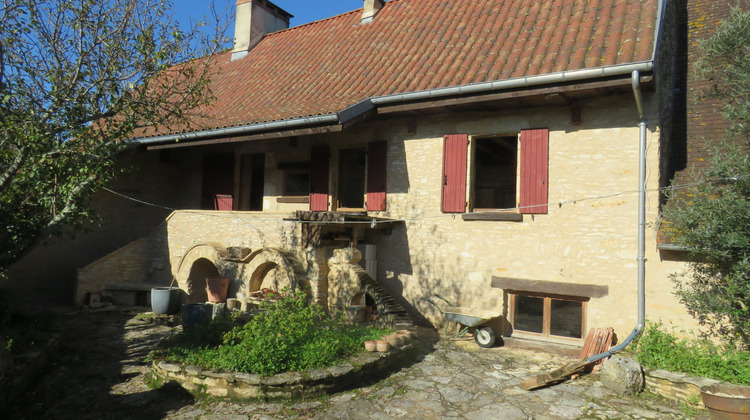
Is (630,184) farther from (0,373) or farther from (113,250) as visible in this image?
(113,250)

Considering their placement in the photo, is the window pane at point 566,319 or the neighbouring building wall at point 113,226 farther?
the neighbouring building wall at point 113,226

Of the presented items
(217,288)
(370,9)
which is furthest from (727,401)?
(370,9)

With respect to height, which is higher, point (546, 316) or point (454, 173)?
point (454, 173)

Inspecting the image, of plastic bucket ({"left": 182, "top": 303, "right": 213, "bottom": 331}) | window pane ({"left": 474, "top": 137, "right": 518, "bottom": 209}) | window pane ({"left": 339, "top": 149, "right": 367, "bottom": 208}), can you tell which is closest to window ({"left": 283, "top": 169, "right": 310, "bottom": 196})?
window pane ({"left": 339, "top": 149, "right": 367, "bottom": 208})

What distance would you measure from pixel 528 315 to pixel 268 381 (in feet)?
16.2

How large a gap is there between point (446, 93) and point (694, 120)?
406 cm

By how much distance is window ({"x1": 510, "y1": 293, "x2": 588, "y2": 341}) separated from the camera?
7293 mm

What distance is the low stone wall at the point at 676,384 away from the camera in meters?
5.00

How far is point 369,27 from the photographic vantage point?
11.3 m

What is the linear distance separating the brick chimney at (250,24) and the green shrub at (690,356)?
1218cm

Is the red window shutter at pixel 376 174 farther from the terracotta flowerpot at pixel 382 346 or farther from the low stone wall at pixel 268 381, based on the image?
the low stone wall at pixel 268 381

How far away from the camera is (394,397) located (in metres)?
5.18

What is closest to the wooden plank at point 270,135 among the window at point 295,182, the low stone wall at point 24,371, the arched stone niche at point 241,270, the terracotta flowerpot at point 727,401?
the window at point 295,182

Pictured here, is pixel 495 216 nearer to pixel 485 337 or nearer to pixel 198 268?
pixel 485 337
